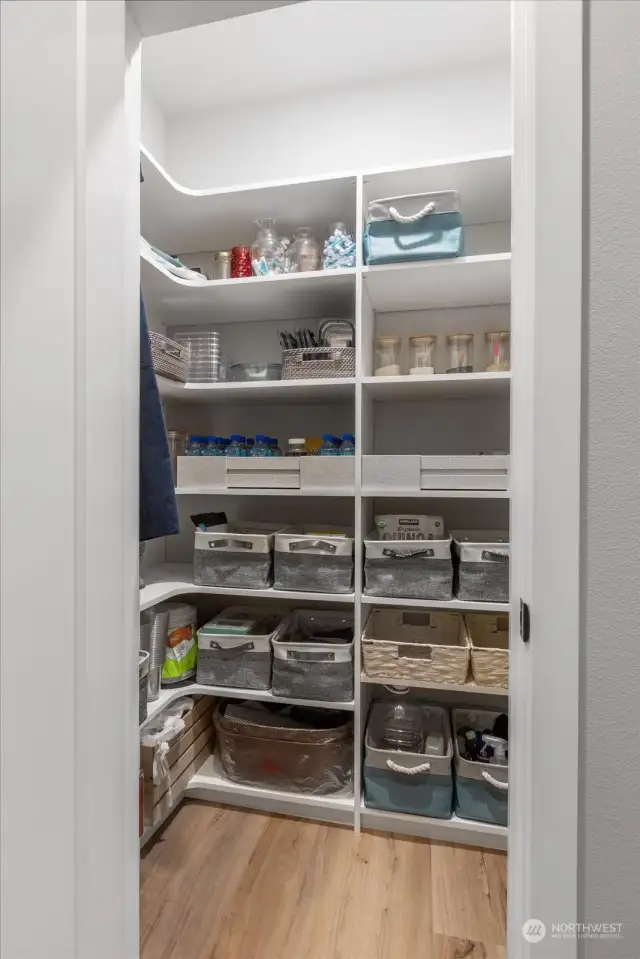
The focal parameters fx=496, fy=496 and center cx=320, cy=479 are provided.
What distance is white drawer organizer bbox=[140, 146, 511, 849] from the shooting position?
1563 millimetres

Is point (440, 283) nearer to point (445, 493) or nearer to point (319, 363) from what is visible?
point (319, 363)

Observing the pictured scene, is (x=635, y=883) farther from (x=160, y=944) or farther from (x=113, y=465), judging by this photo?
(x=160, y=944)

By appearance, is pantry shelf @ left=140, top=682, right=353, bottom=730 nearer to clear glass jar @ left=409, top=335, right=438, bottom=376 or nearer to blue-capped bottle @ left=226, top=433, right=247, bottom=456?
blue-capped bottle @ left=226, top=433, right=247, bottom=456

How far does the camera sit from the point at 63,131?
638mm

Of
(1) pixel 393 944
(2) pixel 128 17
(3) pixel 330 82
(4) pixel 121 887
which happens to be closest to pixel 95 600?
(4) pixel 121 887

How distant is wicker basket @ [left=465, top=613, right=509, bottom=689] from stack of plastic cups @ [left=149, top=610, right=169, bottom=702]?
1031 millimetres

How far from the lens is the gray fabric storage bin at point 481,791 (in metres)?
1.51

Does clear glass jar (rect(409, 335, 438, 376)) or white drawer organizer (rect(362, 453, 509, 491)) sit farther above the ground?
clear glass jar (rect(409, 335, 438, 376))

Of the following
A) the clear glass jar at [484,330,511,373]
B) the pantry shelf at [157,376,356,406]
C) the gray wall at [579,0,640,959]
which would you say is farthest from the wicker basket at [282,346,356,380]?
the gray wall at [579,0,640,959]

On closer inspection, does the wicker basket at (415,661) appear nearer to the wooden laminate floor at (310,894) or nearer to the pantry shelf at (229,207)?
the wooden laminate floor at (310,894)

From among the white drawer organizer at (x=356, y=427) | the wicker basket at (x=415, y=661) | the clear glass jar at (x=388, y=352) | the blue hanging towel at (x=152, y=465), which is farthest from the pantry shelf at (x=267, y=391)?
the wicker basket at (x=415, y=661)

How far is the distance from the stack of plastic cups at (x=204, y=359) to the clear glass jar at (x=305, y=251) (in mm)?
403

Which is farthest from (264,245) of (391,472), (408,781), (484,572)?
(408,781)

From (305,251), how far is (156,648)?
4.78ft
